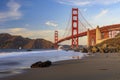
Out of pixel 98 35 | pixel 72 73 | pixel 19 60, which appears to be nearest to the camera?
pixel 72 73

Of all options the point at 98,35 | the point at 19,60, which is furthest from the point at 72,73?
the point at 98,35

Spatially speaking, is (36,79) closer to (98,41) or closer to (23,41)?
(98,41)

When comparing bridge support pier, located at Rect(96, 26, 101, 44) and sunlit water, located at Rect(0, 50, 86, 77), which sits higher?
bridge support pier, located at Rect(96, 26, 101, 44)

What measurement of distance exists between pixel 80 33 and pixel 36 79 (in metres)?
77.2

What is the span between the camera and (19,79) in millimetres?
11766

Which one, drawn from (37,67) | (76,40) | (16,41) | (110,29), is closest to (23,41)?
(16,41)

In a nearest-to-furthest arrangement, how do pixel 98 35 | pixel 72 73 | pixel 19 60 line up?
pixel 72 73 → pixel 19 60 → pixel 98 35

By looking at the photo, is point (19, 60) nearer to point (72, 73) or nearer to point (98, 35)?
point (72, 73)

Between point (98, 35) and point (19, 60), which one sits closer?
point (19, 60)

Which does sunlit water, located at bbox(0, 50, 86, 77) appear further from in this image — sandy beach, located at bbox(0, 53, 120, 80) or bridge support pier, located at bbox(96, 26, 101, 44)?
bridge support pier, located at bbox(96, 26, 101, 44)

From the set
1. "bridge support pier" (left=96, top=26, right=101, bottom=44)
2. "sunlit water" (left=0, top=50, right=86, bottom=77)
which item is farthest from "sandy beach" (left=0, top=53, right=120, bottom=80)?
"bridge support pier" (left=96, top=26, right=101, bottom=44)

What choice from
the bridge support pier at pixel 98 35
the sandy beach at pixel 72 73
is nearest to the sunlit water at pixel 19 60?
the sandy beach at pixel 72 73

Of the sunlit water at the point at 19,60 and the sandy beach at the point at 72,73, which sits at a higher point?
the sunlit water at the point at 19,60

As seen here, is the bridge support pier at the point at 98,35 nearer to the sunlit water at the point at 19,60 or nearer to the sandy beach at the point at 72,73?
the sunlit water at the point at 19,60
